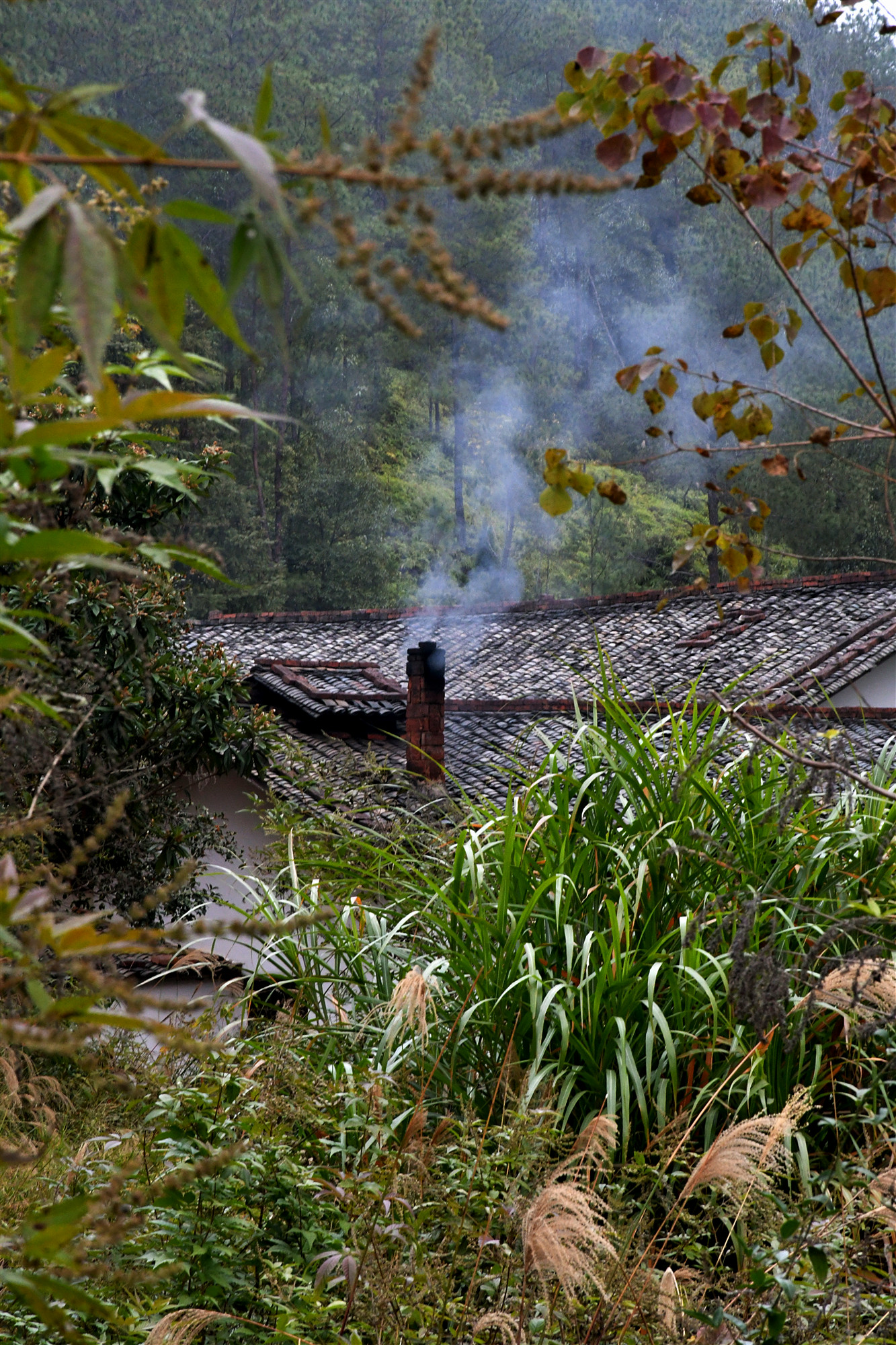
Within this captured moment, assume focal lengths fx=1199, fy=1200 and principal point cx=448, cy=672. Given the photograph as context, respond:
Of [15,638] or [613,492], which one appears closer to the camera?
[15,638]

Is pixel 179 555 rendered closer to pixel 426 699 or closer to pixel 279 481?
pixel 426 699

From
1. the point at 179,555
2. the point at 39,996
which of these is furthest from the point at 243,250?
the point at 39,996

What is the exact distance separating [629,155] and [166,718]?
20.0ft

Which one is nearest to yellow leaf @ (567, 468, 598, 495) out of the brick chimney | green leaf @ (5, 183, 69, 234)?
green leaf @ (5, 183, 69, 234)

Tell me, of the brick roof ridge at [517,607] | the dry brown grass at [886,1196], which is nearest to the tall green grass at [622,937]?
the dry brown grass at [886,1196]

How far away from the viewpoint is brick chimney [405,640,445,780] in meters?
11.1

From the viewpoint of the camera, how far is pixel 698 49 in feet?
98.8

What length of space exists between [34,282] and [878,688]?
16.5 metres

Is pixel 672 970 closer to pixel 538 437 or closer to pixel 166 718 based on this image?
pixel 166 718

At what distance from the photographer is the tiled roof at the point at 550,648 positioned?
12.7m

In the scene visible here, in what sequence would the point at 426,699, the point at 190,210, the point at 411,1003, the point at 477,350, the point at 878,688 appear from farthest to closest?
the point at 477,350 → the point at 878,688 → the point at 426,699 → the point at 411,1003 → the point at 190,210

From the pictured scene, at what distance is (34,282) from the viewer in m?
0.68

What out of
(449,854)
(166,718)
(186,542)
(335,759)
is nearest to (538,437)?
(335,759)

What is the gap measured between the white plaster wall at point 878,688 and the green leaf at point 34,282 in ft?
52.6
